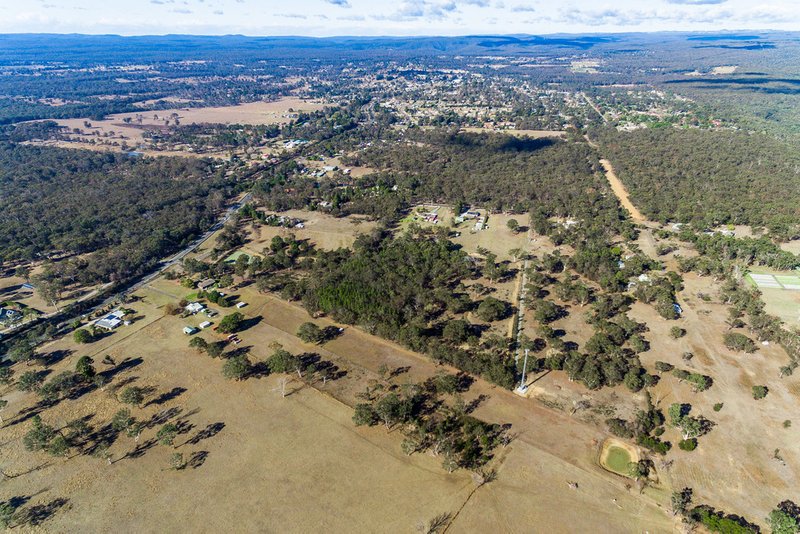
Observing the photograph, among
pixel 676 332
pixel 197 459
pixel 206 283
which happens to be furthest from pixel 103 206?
pixel 676 332

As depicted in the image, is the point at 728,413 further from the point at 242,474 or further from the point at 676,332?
the point at 242,474

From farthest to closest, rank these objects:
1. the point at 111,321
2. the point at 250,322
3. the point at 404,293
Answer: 1. the point at 404,293
2. the point at 250,322
3. the point at 111,321

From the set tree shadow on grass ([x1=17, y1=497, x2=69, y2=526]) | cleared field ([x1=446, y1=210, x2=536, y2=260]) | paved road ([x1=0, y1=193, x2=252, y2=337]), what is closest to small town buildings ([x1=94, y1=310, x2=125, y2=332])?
paved road ([x1=0, y1=193, x2=252, y2=337])

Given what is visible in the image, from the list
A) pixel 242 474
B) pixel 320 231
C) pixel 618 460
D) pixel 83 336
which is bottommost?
pixel 242 474

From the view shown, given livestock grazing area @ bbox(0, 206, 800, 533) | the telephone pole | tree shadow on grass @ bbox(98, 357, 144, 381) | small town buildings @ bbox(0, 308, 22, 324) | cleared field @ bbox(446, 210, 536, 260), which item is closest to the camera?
livestock grazing area @ bbox(0, 206, 800, 533)

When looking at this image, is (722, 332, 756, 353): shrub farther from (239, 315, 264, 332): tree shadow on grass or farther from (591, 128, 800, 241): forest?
(239, 315, 264, 332): tree shadow on grass

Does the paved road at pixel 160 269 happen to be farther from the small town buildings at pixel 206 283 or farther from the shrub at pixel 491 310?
the shrub at pixel 491 310

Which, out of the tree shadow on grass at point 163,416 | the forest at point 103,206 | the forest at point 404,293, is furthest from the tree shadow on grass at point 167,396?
the forest at point 103,206
